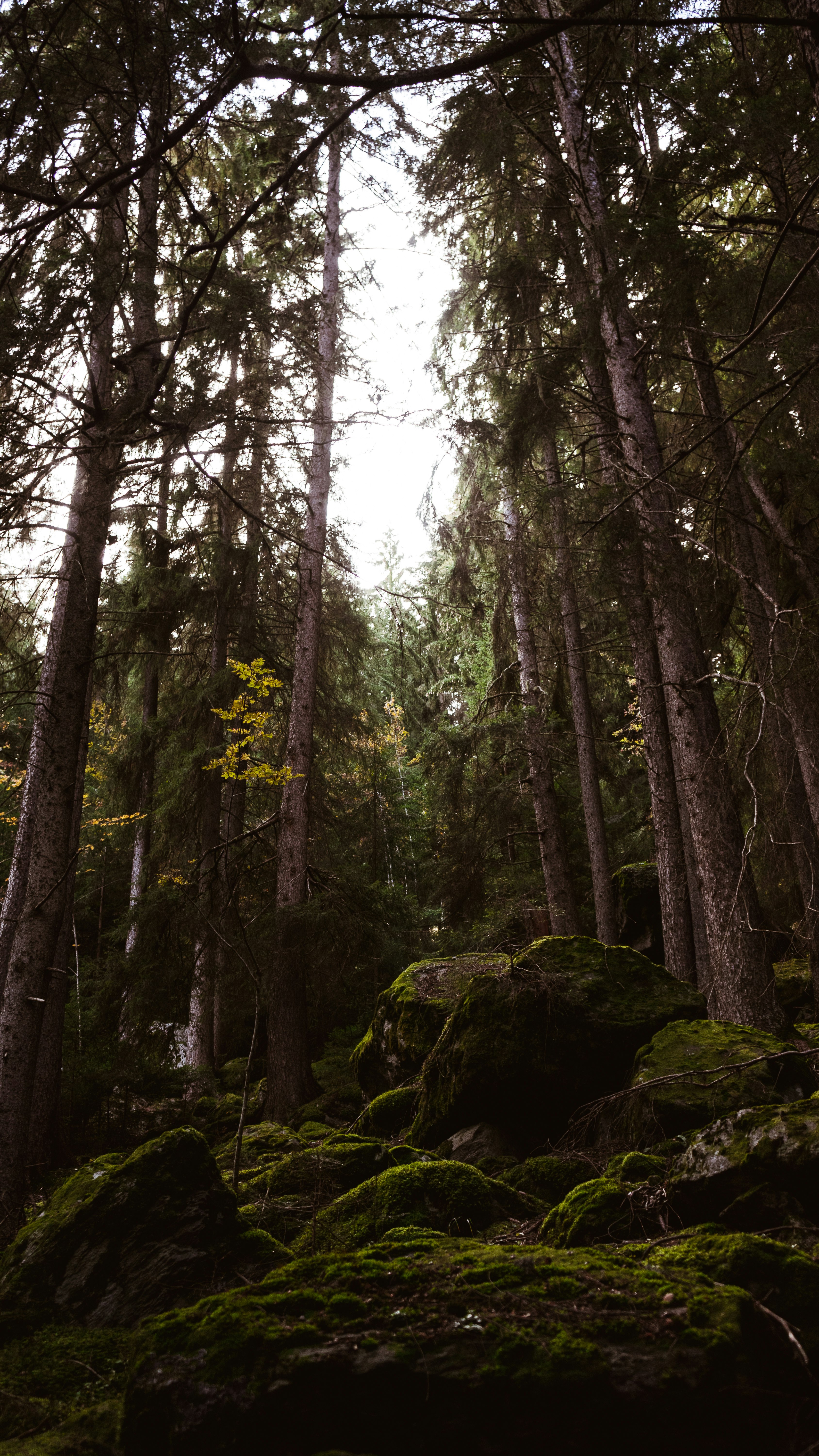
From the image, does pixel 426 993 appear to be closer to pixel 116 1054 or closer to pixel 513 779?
pixel 116 1054

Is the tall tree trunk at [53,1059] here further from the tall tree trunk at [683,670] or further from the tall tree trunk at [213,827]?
the tall tree trunk at [683,670]

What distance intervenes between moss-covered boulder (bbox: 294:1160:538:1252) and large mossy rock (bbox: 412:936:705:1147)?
4.79ft

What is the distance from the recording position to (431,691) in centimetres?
2086

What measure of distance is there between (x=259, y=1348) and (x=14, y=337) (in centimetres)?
564

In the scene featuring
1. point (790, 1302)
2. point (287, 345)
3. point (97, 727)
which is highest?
point (287, 345)

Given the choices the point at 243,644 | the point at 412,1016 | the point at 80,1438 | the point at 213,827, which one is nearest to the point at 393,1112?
the point at 412,1016

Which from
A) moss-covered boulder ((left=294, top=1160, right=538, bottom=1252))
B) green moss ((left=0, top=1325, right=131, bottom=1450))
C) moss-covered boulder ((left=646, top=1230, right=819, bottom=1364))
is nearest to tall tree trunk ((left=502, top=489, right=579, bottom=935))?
moss-covered boulder ((left=294, top=1160, right=538, bottom=1252))

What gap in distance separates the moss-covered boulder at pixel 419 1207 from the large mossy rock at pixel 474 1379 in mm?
1774

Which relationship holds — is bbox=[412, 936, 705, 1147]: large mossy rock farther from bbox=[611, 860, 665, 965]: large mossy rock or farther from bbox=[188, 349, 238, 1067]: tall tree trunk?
bbox=[611, 860, 665, 965]: large mossy rock

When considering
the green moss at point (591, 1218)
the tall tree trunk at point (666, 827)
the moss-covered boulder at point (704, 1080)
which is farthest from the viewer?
the tall tree trunk at point (666, 827)

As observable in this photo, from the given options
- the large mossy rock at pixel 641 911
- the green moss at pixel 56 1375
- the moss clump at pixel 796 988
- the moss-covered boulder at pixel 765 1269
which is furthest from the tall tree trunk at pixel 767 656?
the green moss at pixel 56 1375

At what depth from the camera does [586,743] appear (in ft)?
41.1

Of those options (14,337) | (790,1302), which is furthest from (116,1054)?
(790,1302)

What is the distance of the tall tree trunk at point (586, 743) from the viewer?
11.8 metres
